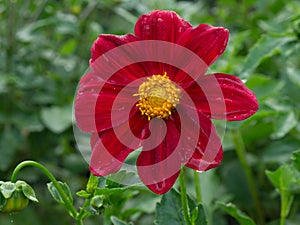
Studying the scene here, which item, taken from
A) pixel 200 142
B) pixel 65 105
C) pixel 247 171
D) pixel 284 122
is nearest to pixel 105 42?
pixel 200 142

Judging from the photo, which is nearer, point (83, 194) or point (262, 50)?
point (83, 194)

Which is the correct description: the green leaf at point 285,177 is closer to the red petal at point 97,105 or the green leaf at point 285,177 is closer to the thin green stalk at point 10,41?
the red petal at point 97,105

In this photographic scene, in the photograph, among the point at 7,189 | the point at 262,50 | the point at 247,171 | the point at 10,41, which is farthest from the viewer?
the point at 10,41

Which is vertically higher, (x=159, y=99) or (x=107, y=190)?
(x=159, y=99)

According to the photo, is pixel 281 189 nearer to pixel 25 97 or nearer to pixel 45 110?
pixel 45 110

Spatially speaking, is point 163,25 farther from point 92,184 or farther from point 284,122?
point 284,122

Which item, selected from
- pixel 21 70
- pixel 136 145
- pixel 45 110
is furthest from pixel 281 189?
pixel 21 70

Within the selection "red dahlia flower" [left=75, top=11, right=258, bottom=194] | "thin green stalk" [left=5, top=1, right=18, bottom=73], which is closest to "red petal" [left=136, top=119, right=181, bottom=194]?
"red dahlia flower" [left=75, top=11, right=258, bottom=194]
